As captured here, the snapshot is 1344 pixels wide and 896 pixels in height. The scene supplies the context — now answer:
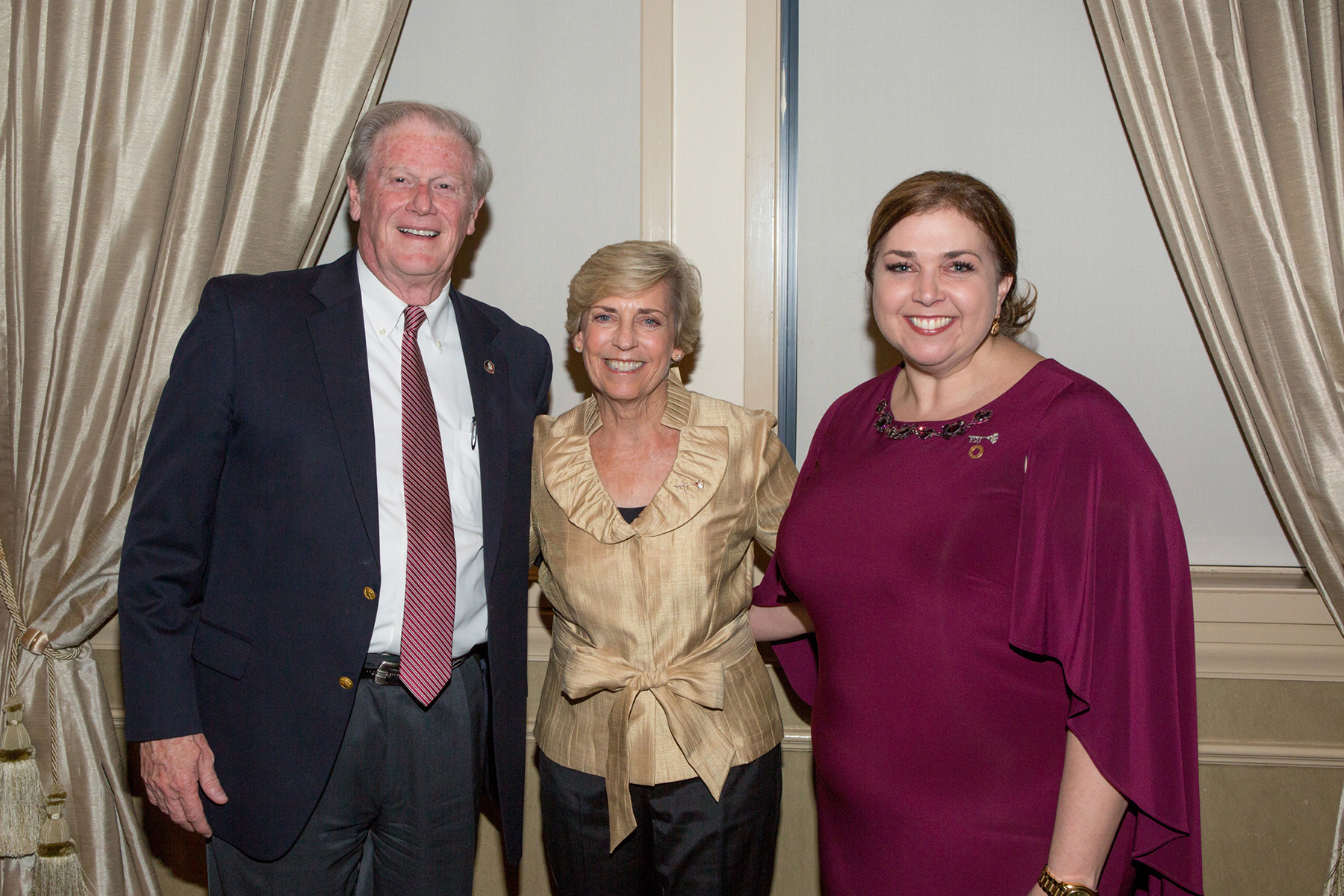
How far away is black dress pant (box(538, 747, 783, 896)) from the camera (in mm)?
1797

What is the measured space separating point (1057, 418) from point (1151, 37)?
1227 mm

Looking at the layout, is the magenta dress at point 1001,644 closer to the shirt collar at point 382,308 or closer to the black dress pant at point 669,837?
the black dress pant at point 669,837

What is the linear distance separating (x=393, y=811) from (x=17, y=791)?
1.05 m

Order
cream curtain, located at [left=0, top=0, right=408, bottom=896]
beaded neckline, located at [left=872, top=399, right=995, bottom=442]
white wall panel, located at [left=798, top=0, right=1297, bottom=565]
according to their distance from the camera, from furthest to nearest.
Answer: white wall panel, located at [left=798, top=0, right=1297, bottom=565], cream curtain, located at [left=0, top=0, right=408, bottom=896], beaded neckline, located at [left=872, top=399, right=995, bottom=442]

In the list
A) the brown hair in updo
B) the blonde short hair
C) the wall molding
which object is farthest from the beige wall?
the brown hair in updo

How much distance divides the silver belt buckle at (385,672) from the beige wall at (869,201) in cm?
81

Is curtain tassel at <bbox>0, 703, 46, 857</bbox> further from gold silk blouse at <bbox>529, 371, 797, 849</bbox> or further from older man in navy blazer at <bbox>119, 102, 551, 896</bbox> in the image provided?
gold silk blouse at <bbox>529, 371, 797, 849</bbox>

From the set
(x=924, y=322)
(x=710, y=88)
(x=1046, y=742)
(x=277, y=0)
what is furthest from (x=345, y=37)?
(x=1046, y=742)

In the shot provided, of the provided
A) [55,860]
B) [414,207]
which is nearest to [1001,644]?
[414,207]

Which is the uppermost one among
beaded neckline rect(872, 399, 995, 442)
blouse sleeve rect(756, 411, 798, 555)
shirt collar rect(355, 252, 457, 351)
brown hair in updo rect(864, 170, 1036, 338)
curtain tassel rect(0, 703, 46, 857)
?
brown hair in updo rect(864, 170, 1036, 338)

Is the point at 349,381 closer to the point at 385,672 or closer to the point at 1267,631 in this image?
the point at 385,672

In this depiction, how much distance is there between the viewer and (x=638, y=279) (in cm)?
187

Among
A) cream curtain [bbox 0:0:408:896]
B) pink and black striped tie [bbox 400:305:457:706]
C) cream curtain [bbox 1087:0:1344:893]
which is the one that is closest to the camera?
pink and black striped tie [bbox 400:305:457:706]

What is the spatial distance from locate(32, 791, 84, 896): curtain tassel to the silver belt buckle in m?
1.09
